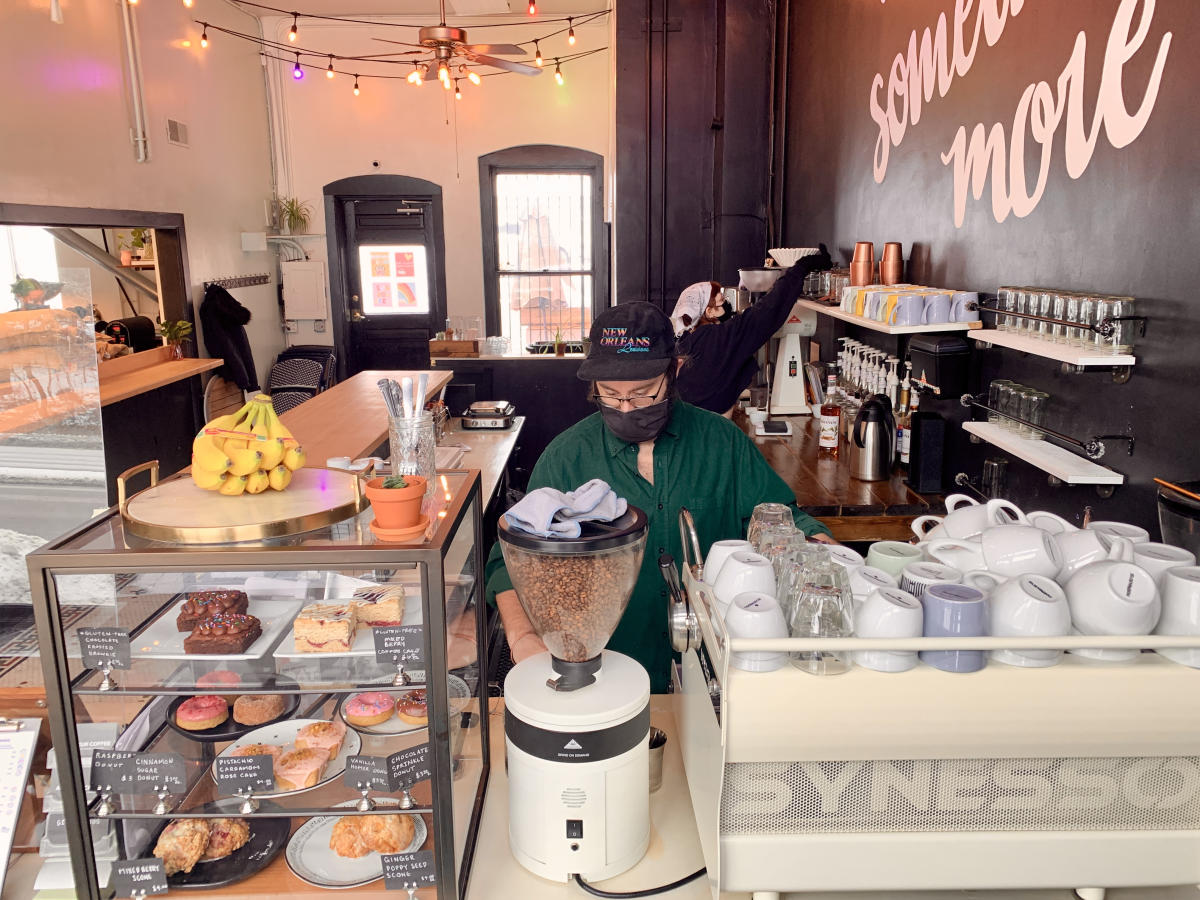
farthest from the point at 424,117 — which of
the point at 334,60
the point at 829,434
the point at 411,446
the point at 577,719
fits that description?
the point at 577,719

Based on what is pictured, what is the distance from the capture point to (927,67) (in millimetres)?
3445

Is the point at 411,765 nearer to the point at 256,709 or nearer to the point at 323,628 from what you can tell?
the point at 323,628

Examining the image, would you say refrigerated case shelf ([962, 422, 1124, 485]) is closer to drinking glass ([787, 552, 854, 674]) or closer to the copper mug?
the copper mug

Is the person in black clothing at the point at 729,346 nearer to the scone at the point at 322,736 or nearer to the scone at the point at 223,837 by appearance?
the scone at the point at 322,736

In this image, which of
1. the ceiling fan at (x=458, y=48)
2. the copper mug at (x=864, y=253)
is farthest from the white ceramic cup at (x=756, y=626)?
the ceiling fan at (x=458, y=48)

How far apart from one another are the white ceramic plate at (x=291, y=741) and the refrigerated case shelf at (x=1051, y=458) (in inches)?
73.1

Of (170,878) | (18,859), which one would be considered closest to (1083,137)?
(170,878)

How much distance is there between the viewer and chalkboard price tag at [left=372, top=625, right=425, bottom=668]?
44.4 inches

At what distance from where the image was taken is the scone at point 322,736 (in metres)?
1.31

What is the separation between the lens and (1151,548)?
125 cm

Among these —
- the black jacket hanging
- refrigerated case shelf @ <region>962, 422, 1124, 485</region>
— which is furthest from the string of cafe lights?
refrigerated case shelf @ <region>962, 422, 1124, 485</region>

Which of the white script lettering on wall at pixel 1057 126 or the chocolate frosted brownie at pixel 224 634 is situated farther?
the white script lettering on wall at pixel 1057 126

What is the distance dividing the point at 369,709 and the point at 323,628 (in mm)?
205

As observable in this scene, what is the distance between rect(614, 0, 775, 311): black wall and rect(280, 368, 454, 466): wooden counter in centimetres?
220
